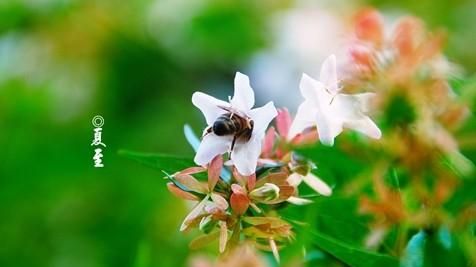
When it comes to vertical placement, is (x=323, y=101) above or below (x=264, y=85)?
below

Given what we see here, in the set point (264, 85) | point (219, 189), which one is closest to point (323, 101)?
point (219, 189)

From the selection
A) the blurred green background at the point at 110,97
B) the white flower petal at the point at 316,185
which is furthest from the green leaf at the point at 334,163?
the blurred green background at the point at 110,97

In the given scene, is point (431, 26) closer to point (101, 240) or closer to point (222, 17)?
point (222, 17)

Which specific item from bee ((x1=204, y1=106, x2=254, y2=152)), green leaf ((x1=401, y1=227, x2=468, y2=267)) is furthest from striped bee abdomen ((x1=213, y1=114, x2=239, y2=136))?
green leaf ((x1=401, y1=227, x2=468, y2=267))

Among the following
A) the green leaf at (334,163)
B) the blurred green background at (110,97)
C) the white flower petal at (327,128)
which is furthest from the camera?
the blurred green background at (110,97)

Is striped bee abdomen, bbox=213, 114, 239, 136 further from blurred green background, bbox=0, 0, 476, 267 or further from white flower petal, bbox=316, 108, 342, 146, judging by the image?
blurred green background, bbox=0, 0, 476, 267

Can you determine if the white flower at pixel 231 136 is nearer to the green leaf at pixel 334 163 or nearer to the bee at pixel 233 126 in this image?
the bee at pixel 233 126
